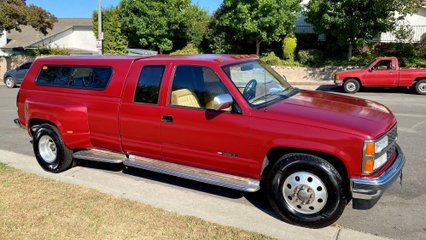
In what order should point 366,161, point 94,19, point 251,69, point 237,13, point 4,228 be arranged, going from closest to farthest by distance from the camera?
point 366,161, point 4,228, point 251,69, point 237,13, point 94,19

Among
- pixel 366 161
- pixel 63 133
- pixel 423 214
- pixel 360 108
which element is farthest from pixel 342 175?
pixel 63 133

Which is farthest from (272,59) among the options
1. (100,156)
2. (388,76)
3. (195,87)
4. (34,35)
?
(34,35)

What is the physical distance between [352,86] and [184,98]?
13.7 metres

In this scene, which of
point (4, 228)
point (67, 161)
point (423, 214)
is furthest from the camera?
point (67, 161)

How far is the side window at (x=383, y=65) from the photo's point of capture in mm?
16422

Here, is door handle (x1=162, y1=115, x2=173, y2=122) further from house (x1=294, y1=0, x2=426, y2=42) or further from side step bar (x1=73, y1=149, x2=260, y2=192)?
house (x1=294, y1=0, x2=426, y2=42)

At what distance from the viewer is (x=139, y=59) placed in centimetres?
546

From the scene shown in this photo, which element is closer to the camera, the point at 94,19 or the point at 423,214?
the point at 423,214

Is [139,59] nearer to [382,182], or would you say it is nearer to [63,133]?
[63,133]

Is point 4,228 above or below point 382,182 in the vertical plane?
below

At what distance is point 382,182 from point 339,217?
2.11 ft

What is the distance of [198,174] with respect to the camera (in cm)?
491

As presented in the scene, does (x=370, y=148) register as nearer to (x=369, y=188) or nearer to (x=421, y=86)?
(x=369, y=188)

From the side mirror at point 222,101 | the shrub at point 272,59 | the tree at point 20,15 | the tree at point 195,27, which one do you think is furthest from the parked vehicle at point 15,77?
the side mirror at point 222,101
